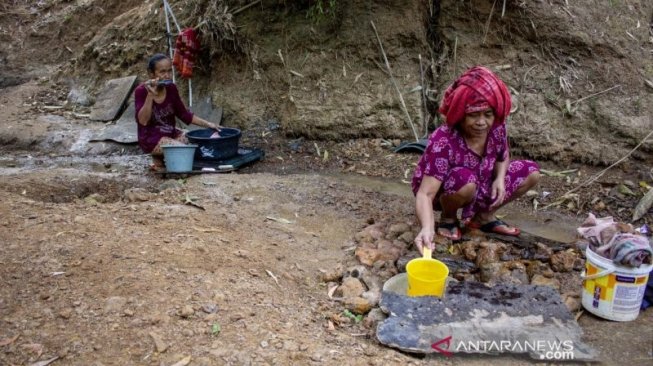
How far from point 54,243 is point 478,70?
7.67 ft

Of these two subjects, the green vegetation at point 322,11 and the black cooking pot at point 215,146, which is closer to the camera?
the black cooking pot at point 215,146

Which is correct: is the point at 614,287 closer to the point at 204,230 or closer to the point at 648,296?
the point at 648,296

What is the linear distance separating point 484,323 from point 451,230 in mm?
996

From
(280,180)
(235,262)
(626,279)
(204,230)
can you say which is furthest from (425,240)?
(280,180)

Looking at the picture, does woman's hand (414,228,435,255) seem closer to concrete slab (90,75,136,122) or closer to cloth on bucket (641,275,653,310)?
cloth on bucket (641,275,653,310)

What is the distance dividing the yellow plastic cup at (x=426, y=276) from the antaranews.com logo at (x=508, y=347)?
0.28 metres

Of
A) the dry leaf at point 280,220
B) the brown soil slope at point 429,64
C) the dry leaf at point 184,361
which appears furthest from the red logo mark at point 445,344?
the brown soil slope at point 429,64

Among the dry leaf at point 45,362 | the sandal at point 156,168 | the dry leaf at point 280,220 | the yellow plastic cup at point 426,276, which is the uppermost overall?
the yellow plastic cup at point 426,276

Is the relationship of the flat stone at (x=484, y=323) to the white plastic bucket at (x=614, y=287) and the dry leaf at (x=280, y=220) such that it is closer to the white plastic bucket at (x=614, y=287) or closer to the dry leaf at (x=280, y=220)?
the white plastic bucket at (x=614, y=287)

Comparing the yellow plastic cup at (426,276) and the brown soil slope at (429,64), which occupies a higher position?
the brown soil slope at (429,64)

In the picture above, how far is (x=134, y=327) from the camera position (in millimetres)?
2176

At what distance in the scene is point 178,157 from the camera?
449cm

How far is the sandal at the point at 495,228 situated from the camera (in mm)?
3314

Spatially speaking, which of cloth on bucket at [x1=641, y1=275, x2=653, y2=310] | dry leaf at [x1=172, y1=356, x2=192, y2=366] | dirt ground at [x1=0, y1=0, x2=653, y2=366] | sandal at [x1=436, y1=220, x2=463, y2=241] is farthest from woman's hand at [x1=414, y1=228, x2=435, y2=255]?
dry leaf at [x1=172, y1=356, x2=192, y2=366]
